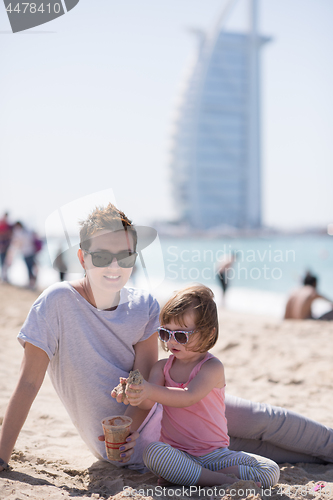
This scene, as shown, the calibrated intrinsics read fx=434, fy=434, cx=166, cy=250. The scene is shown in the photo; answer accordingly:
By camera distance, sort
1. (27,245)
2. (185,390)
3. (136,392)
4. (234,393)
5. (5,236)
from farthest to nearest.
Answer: (5,236)
(27,245)
(234,393)
(185,390)
(136,392)

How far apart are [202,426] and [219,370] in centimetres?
24

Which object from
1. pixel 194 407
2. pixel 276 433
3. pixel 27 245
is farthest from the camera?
pixel 27 245

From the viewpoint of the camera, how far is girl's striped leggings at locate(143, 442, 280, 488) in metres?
1.62

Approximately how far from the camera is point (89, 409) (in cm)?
184

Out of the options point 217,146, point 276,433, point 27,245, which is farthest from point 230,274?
point 217,146

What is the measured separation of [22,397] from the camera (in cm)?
163

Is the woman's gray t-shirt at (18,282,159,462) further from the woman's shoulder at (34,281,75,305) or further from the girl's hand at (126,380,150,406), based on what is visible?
the girl's hand at (126,380,150,406)

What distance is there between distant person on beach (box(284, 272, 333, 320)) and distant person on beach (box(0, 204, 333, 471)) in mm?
4669

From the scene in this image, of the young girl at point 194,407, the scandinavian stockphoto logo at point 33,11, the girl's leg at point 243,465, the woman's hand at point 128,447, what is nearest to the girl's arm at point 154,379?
the young girl at point 194,407

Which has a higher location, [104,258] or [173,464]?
[104,258]

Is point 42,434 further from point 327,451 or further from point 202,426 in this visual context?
point 327,451

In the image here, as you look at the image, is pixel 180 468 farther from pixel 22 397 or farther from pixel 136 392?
pixel 22 397

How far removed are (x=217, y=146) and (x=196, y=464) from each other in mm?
66693

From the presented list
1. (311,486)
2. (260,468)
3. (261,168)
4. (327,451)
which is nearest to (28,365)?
(260,468)
